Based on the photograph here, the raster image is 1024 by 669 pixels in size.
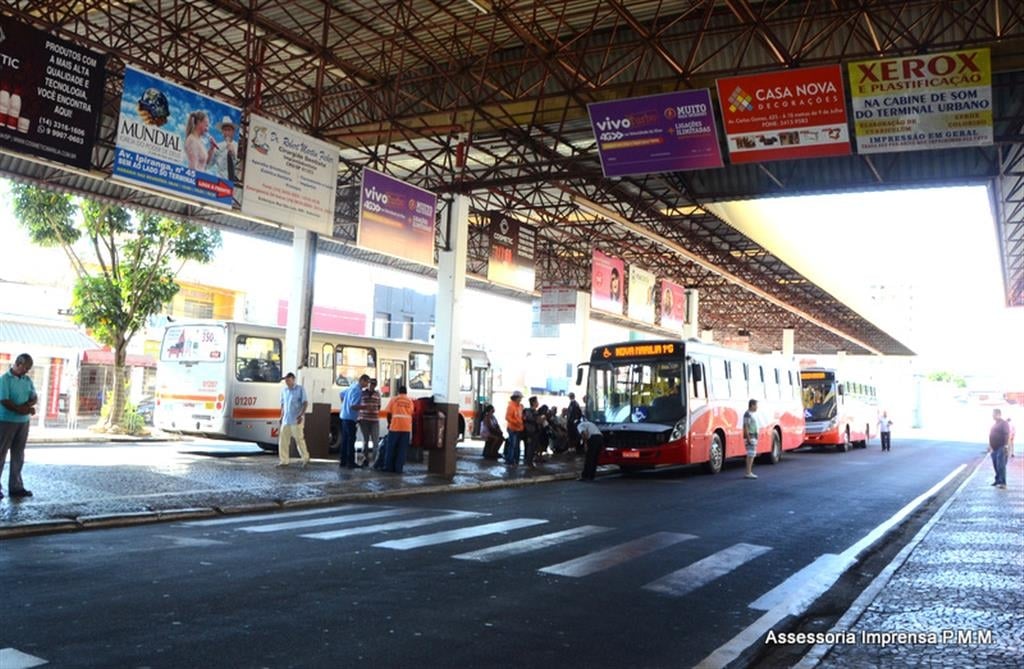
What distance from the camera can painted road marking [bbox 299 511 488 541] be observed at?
9.57m

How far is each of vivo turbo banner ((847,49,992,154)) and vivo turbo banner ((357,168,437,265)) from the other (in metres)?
9.20

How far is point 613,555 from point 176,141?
10372 mm

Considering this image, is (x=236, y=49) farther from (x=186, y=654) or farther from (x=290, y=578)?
(x=186, y=654)

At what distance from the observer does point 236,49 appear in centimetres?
1873

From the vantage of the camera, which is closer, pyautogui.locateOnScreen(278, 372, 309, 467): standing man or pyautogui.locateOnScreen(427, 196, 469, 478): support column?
pyautogui.locateOnScreen(278, 372, 309, 467): standing man

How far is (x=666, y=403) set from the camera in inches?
765

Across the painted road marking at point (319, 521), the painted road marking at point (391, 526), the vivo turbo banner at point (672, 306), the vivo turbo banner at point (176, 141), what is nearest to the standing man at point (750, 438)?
the painted road marking at point (391, 526)

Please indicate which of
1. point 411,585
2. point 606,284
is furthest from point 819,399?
point 411,585

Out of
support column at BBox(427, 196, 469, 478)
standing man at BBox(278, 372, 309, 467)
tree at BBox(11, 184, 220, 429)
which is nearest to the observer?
standing man at BBox(278, 372, 309, 467)

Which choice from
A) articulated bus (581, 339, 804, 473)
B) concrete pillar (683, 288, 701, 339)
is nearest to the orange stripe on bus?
articulated bus (581, 339, 804, 473)

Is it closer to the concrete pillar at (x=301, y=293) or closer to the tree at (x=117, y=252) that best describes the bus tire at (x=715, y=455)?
the concrete pillar at (x=301, y=293)

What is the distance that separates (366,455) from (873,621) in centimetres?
1298

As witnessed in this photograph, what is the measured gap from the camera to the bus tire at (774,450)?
2519 cm

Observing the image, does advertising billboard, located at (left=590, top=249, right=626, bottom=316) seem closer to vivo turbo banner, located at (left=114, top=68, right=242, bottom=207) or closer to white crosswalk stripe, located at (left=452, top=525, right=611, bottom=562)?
vivo turbo banner, located at (left=114, top=68, right=242, bottom=207)
